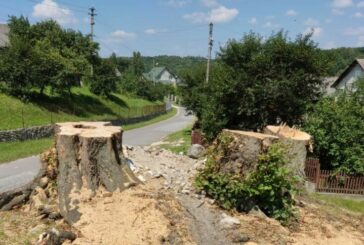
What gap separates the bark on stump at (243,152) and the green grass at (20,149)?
11.8m

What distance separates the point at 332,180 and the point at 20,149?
13.8 m

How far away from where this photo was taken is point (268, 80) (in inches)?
769

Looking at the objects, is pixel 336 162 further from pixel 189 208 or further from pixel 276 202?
pixel 189 208

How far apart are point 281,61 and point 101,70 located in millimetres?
→ 26855

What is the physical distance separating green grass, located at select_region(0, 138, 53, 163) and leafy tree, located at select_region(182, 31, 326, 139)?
8853 millimetres

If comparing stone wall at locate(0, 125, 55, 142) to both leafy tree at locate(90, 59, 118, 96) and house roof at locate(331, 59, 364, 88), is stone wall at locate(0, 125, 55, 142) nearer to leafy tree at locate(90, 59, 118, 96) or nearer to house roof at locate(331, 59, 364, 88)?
leafy tree at locate(90, 59, 118, 96)

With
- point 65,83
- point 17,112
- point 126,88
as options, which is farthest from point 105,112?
point 126,88

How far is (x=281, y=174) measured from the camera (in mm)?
8461

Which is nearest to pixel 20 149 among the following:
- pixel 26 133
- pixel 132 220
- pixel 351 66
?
pixel 26 133

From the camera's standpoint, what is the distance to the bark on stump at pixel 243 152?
867cm

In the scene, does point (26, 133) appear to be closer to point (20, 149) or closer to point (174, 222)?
point (20, 149)

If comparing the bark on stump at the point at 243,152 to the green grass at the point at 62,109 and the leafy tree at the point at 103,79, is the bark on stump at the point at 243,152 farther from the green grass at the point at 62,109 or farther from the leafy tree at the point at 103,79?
the leafy tree at the point at 103,79

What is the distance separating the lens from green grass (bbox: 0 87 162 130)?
88.2 ft

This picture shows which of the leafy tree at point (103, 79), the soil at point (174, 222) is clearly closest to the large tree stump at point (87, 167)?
the soil at point (174, 222)
